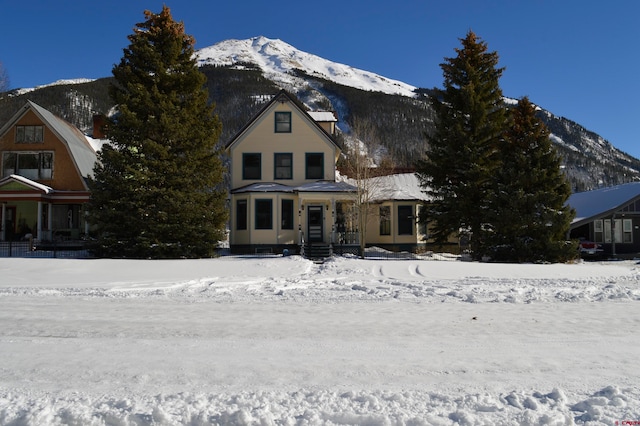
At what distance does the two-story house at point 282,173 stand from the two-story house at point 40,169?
10.7 metres

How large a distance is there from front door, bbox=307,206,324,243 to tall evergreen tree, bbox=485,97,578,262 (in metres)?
9.44

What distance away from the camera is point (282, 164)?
1061 inches

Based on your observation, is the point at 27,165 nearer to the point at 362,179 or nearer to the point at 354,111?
the point at 362,179

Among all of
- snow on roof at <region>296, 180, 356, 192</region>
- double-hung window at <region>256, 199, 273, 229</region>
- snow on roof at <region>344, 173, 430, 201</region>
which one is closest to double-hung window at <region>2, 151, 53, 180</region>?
double-hung window at <region>256, 199, 273, 229</region>

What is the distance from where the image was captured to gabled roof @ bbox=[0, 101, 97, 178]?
2867 centimetres

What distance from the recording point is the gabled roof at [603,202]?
103ft

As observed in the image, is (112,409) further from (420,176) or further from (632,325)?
(420,176)

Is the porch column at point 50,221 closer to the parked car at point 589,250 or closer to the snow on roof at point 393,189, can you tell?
the snow on roof at point 393,189

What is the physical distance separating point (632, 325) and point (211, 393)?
23.7 feet

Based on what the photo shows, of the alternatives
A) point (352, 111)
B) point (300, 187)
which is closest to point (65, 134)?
point (300, 187)

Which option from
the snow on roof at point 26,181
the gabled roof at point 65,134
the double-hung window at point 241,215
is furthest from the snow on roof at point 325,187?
the snow on roof at point 26,181

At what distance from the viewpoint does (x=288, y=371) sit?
17.6 ft

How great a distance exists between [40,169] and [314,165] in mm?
18164

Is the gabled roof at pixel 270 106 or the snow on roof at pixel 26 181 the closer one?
the gabled roof at pixel 270 106
